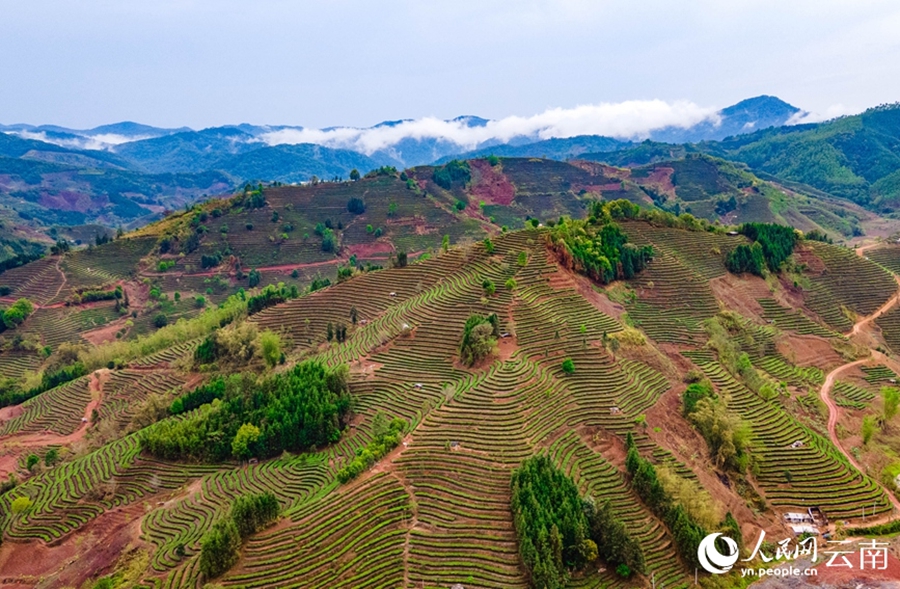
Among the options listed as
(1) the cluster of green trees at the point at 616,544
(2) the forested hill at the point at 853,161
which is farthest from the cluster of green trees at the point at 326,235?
(2) the forested hill at the point at 853,161

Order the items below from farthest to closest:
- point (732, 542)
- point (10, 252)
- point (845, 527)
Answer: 1. point (10, 252)
2. point (845, 527)
3. point (732, 542)

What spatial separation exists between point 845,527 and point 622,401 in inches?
610

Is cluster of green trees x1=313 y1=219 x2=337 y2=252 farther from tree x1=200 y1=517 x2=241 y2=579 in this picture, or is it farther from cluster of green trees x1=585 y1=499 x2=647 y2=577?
cluster of green trees x1=585 y1=499 x2=647 y2=577

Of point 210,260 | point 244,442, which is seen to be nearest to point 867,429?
point 244,442

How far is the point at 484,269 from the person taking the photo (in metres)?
56.8

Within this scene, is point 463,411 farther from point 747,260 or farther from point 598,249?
point 747,260

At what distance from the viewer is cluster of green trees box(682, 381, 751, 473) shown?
3756 cm

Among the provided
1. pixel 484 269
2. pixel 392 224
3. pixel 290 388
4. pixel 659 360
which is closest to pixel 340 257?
pixel 392 224

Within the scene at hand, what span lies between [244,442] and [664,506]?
2963 cm

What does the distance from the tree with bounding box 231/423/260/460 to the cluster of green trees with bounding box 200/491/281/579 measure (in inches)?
369

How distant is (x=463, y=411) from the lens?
126 ft

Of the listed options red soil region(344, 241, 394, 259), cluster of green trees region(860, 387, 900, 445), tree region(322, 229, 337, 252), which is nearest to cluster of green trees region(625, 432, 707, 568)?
cluster of green trees region(860, 387, 900, 445)

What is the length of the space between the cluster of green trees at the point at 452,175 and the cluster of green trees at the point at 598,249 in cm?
7214

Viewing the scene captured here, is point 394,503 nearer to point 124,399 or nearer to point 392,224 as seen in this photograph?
point 124,399
